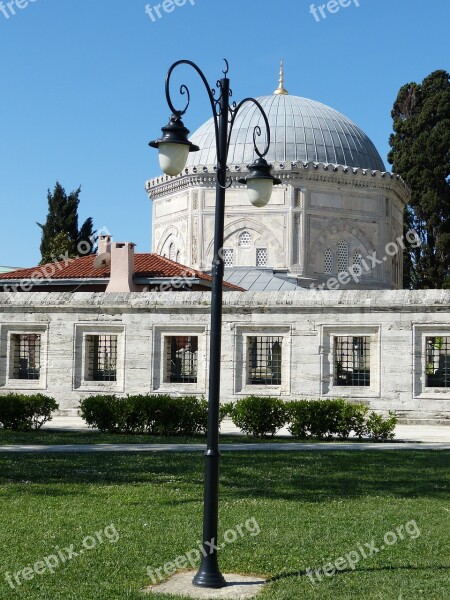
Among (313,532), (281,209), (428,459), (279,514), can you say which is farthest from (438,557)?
(281,209)

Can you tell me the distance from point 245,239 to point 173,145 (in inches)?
1382

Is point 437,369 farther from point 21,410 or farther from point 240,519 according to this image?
point 240,519

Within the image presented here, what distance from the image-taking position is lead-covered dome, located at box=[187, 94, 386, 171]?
145ft

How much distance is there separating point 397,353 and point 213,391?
1433 centimetres

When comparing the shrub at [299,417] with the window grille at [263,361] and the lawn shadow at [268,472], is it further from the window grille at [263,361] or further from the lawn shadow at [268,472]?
the window grille at [263,361]

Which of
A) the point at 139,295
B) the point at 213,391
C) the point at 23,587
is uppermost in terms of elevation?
the point at 139,295

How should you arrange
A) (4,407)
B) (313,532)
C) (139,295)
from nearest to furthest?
(313,532) < (4,407) < (139,295)

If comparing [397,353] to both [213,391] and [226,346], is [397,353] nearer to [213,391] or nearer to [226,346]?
[226,346]

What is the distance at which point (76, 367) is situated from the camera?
23.3 meters

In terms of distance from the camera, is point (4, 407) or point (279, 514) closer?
point (279, 514)

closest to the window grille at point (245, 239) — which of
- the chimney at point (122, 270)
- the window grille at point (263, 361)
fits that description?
the chimney at point (122, 270)

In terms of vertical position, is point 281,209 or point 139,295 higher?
point 281,209

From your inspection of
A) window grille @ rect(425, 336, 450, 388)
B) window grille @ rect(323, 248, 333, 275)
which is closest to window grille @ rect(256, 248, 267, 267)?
window grille @ rect(323, 248, 333, 275)

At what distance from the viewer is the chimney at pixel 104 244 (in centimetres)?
3328
